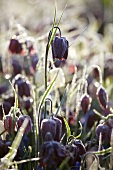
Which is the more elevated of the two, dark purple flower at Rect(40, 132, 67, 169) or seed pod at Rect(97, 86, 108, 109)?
seed pod at Rect(97, 86, 108, 109)

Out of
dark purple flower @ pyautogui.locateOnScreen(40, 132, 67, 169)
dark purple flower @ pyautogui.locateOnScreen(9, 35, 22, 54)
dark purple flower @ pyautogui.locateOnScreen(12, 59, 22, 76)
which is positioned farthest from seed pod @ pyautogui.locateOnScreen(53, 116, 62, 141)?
dark purple flower @ pyautogui.locateOnScreen(12, 59, 22, 76)

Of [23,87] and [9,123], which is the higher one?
[23,87]

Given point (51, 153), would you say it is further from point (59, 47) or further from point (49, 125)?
point (59, 47)

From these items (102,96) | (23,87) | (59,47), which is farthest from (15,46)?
(59,47)

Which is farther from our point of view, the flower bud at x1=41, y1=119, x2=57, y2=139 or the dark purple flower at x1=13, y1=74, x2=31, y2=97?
the dark purple flower at x1=13, y1=74, x2=31, y2=97

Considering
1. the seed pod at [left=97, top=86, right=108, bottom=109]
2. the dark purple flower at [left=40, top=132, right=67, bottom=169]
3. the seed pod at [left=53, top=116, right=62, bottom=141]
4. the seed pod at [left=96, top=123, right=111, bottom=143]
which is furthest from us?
the seed pod at [left=97, top=86, right=108, bottom=109]

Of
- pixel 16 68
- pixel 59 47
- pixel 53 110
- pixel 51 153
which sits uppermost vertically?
pixel 16 68

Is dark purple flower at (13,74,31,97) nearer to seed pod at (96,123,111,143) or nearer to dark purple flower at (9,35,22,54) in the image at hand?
dark purple flower at (9,35,22,54)

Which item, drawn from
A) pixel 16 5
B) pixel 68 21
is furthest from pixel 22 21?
pixel 16 5

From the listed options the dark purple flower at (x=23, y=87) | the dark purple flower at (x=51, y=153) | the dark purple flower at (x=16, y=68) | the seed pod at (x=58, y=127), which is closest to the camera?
the dark purple flower at (x=51, y=153)

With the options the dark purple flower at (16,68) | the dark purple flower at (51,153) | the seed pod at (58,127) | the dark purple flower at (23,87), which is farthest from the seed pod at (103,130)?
the dark purple flower at (16,68)

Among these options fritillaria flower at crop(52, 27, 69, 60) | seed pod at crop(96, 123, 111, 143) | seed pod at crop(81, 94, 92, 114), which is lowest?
seed pod at crop(96, 123, 111, 143)

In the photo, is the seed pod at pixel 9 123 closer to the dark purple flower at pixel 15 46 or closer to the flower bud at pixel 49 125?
the flower bud at pixel 49 125
